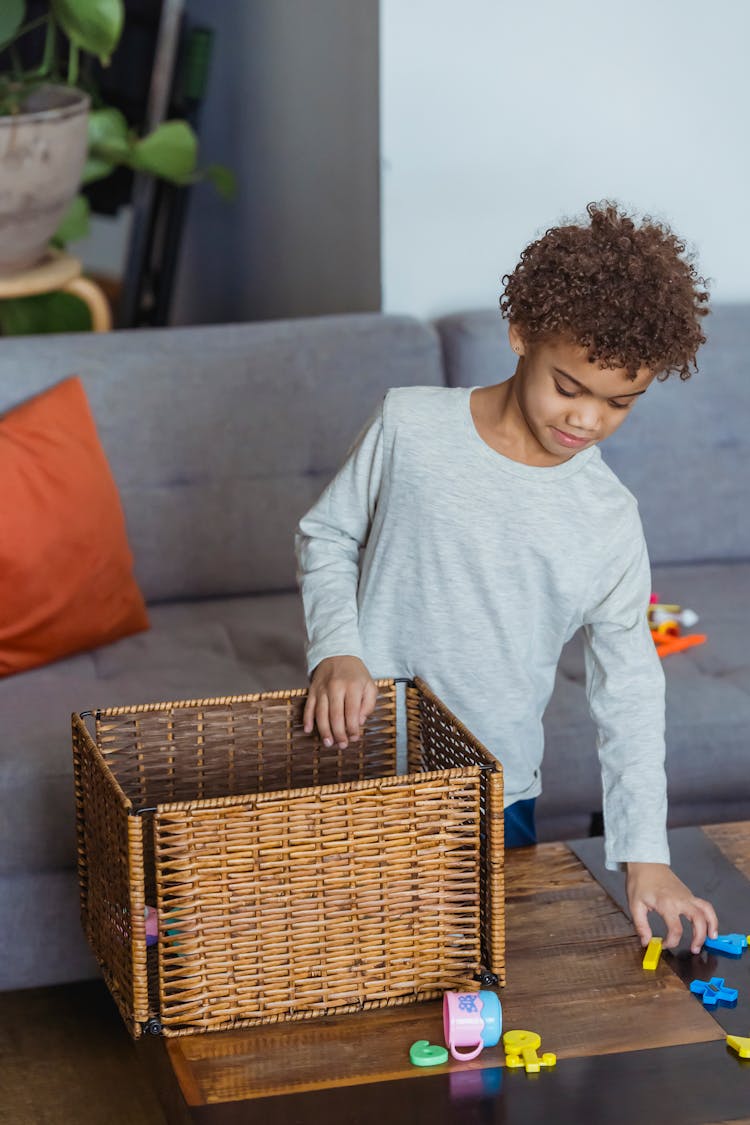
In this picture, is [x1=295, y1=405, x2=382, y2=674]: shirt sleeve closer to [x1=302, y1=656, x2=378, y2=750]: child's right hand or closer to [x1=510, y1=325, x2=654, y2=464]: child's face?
[x1=302, y1=656, x2=378, y2=750]: child's right hand

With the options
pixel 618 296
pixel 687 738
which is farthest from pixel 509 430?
pixel 687 738

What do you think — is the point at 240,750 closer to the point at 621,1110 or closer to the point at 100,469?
the point at 621,1110

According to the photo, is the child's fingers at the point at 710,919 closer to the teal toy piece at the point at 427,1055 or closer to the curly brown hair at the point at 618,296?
the teal toy piece at the point at 427,1055

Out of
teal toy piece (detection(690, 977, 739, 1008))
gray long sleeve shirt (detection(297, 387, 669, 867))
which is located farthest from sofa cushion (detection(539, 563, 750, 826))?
teal toy piece (detection(690, 977, 739, 1008))

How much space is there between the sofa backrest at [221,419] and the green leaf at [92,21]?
1.60 ft

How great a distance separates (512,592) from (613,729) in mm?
166

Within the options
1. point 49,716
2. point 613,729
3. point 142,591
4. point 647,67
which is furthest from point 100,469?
point 647,67

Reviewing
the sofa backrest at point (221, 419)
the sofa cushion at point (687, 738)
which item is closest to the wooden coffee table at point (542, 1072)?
the sofa cushion at point (687, 738)

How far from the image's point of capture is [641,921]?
4.02 feet

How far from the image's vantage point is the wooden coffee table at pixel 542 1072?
1.02 metres

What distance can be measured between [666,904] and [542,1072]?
22cm

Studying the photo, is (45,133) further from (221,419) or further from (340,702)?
(340,702)

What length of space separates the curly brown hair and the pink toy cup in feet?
1.67

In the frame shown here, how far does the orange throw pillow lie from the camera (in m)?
1.93
